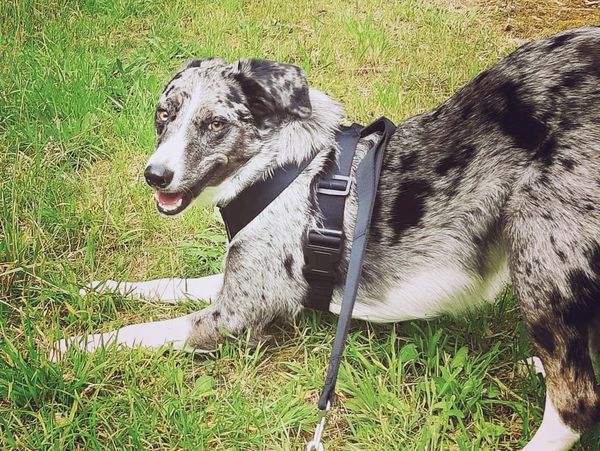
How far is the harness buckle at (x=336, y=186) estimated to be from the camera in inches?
92.8

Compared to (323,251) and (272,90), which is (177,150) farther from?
(323,251)

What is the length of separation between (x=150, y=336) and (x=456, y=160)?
135 centimetres

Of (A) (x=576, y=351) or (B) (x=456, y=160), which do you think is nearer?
(A) (x=576, y=351)

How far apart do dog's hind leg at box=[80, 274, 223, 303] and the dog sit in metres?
0.03

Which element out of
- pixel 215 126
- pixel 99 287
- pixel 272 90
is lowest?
pixel 99 287

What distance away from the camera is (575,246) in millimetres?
1956

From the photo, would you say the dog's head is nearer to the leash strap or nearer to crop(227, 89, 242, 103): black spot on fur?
crop(227, 89, 242, 103): black spot on fur

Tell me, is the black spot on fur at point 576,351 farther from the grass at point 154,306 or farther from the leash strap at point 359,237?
the leash strap at point 359,237

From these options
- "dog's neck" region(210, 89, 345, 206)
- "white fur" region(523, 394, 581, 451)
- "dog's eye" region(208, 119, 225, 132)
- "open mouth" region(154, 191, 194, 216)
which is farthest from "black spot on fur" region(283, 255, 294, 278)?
"white fur" region(523, 394, 581, 451)

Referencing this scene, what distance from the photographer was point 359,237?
7.01 ft

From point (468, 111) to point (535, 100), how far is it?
0.85 ft

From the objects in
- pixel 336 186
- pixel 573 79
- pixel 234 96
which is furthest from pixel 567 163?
pixel 234 96

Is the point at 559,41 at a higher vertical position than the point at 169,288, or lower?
higher

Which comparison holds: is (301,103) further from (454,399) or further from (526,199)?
(454,399)
